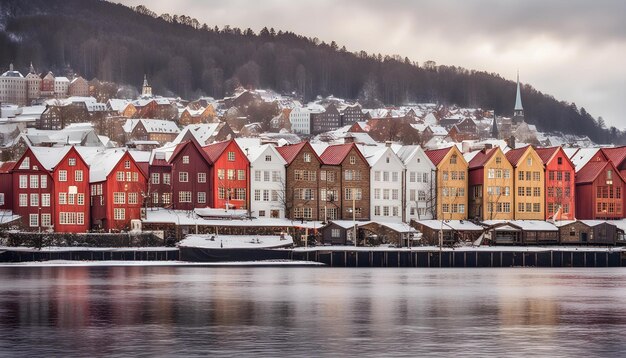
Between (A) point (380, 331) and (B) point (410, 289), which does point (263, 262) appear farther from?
(A) point (380, 331)

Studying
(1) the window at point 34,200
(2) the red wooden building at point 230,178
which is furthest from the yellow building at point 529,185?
(1) the window at point 34,200

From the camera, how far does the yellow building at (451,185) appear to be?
5128 inches

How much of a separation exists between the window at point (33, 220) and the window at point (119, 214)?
8.49m

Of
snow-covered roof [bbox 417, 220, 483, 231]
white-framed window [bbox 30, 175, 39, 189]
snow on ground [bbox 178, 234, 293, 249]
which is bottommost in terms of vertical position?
snow on ground [bbox 178, 234, 293, 249]

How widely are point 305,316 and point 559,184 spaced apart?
87.8 m

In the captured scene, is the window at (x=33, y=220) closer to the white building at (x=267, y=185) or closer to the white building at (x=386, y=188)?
the white building at (x=267, y=185)

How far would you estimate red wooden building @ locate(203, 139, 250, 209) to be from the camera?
122625 millimetres

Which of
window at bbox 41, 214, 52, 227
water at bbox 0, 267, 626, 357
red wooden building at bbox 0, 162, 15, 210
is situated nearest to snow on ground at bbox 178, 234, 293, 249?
window at bbox 41, 214, 52, 227

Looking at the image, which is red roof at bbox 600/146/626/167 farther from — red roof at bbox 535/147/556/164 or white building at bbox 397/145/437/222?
white building at bbox 397/145/437/222

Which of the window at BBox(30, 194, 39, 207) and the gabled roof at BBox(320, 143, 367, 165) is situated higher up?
the gabled roof at BBox(320, 143, 367, 165)

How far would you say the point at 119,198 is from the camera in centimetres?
11775

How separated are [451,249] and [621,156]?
1547 inches

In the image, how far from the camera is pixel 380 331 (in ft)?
148

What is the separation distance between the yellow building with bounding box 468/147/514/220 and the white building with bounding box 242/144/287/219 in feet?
79.7
